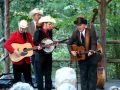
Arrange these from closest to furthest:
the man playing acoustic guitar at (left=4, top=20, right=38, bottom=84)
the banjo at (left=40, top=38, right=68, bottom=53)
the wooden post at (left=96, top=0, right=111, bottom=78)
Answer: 1. the banjo at (left=40, top=38, right=68, bottom=53)
2. the man playing acoustic guitar at (left=4, top=20, right=38, bottom=84)
3. the wooden post at (left=96, top=0, right=111, bottom=78)

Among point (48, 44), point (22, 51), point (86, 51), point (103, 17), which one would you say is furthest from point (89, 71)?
point (103, 17)

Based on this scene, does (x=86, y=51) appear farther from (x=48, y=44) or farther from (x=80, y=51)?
(x=48, y=44)

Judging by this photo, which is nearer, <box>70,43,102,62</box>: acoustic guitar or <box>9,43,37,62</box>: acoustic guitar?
<box>70,43,102,62</box>: acoustic guitar

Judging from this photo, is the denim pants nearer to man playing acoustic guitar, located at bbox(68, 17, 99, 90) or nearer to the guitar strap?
man playing acoustic guitar, located at bbox(68, 17, 99, 90)

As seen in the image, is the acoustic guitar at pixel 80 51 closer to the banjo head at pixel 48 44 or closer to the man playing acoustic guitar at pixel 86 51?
the man playing acoustic guitar at pixel 86 51

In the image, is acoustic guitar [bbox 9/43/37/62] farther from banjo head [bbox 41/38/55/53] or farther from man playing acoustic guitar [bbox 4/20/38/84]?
banjo head [bbox 41/38/55/53]

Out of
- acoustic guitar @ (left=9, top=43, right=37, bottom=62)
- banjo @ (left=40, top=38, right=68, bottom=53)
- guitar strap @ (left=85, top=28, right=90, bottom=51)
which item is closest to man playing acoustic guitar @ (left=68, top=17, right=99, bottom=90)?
guitar strap @ (left=85, top=28, right=90, bottom=51)

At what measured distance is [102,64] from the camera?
26.9 ft

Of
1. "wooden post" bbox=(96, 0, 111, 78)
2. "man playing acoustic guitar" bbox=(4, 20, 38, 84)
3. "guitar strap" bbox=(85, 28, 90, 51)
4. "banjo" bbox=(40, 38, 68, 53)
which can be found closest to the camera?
"guitar strap" bbox=(85, 28, 90, 51)

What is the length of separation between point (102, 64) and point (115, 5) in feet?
7.46

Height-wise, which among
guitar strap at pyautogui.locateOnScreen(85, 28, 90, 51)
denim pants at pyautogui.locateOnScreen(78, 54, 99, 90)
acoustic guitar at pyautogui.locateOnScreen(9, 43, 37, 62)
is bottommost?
denim pants at pyautogui.locateOnScreen(78, 54, 99, 90)

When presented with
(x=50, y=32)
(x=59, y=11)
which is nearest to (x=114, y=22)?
(x=59, y=11)

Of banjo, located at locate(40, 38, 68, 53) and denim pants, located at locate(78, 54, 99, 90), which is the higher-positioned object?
banjo, located at locate(40, 38, 68, 53)

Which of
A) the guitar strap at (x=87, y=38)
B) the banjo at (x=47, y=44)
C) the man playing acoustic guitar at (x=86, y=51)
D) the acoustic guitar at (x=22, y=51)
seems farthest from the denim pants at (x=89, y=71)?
the acoustic guitar at (x=22, y=51)
